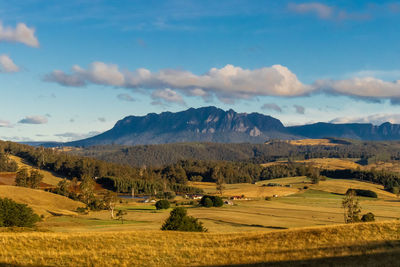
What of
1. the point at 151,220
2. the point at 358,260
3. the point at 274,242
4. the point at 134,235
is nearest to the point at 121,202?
the point at 151,220

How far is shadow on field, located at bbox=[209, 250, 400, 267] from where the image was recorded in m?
34.1

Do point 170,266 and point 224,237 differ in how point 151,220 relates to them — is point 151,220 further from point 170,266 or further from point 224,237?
point 170,266

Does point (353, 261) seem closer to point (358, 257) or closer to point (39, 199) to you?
point (358, 257)

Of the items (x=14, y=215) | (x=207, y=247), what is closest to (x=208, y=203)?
(x=14, y=215)

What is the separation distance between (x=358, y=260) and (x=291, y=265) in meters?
6.28

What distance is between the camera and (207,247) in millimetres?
45188

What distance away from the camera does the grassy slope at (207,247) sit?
125ft

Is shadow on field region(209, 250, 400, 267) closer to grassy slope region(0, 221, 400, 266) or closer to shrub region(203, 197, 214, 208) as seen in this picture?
grassy slope region(0, 221, 400, 266)

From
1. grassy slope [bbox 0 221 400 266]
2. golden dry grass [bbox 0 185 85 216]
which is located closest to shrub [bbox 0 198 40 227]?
grassy slope [bbox 0 221 400 266]

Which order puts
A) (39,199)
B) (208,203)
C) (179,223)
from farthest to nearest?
(208,203) < (39,199) < (179,223)

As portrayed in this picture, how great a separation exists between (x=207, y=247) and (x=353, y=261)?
1640cm

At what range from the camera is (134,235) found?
2090 inches

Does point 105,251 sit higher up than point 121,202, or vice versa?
point 105,251

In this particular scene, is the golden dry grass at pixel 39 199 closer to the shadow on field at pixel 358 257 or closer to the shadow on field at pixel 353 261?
the shadow on field at pixel 358 257
